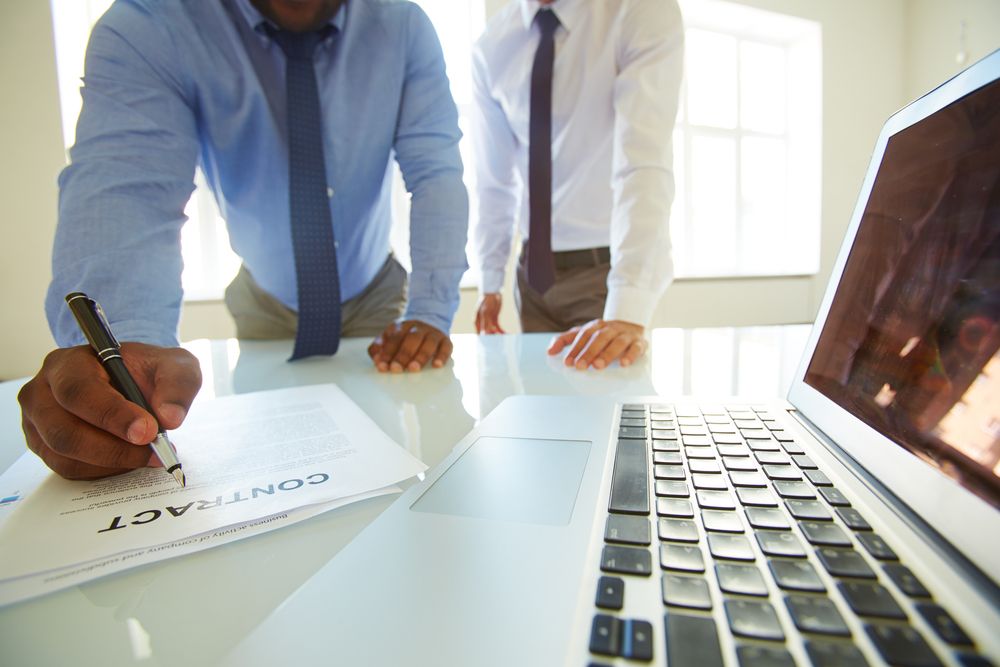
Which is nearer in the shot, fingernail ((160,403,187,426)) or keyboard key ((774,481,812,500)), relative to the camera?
keyboard key ((774,481,812,500))

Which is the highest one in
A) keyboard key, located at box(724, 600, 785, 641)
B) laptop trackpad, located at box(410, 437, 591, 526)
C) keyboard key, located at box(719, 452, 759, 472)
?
keyboard key, located at box(724, 600, 785, 641)

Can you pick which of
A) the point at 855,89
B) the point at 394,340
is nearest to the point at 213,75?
the point at 394,340

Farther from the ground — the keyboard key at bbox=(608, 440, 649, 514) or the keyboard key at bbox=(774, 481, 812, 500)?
the keyboard key at bbox=(774, 481, 812, 500)

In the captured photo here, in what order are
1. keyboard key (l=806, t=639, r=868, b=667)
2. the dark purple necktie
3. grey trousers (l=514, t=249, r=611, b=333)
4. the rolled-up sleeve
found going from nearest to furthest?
keyboard key (l=806, t=639, r=868, b=667)
the rolled-up sleeve
the dark purple necktie
grey trousers (l=514, t=249, r=611, b=333)

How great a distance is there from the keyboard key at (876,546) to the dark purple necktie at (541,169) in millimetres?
1042

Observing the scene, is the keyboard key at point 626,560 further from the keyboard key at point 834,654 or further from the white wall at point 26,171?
the white wall at point 26,171

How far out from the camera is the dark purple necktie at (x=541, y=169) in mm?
1176

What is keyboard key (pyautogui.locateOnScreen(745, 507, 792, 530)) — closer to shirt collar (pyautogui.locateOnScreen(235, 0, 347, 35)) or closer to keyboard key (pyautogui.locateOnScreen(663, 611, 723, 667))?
keyboard key (pyautogui.locateOnScreen(663, 611, 723, 667))

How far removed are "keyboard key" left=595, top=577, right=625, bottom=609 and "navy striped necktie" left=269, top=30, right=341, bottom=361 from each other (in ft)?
2.46

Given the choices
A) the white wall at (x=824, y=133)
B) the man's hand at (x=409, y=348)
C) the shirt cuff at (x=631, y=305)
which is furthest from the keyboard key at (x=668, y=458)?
the white wall at (x=824, y=133)

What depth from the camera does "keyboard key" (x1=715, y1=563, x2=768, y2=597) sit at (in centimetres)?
17

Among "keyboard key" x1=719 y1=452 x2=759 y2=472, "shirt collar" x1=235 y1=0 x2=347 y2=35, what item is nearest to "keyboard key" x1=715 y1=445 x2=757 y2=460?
"keyboard key" x1=719 y1=452 x2=759 y2=472

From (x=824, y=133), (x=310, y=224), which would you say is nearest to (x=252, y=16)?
(x=310, y=224)

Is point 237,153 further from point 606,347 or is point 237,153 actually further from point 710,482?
point 710,482
